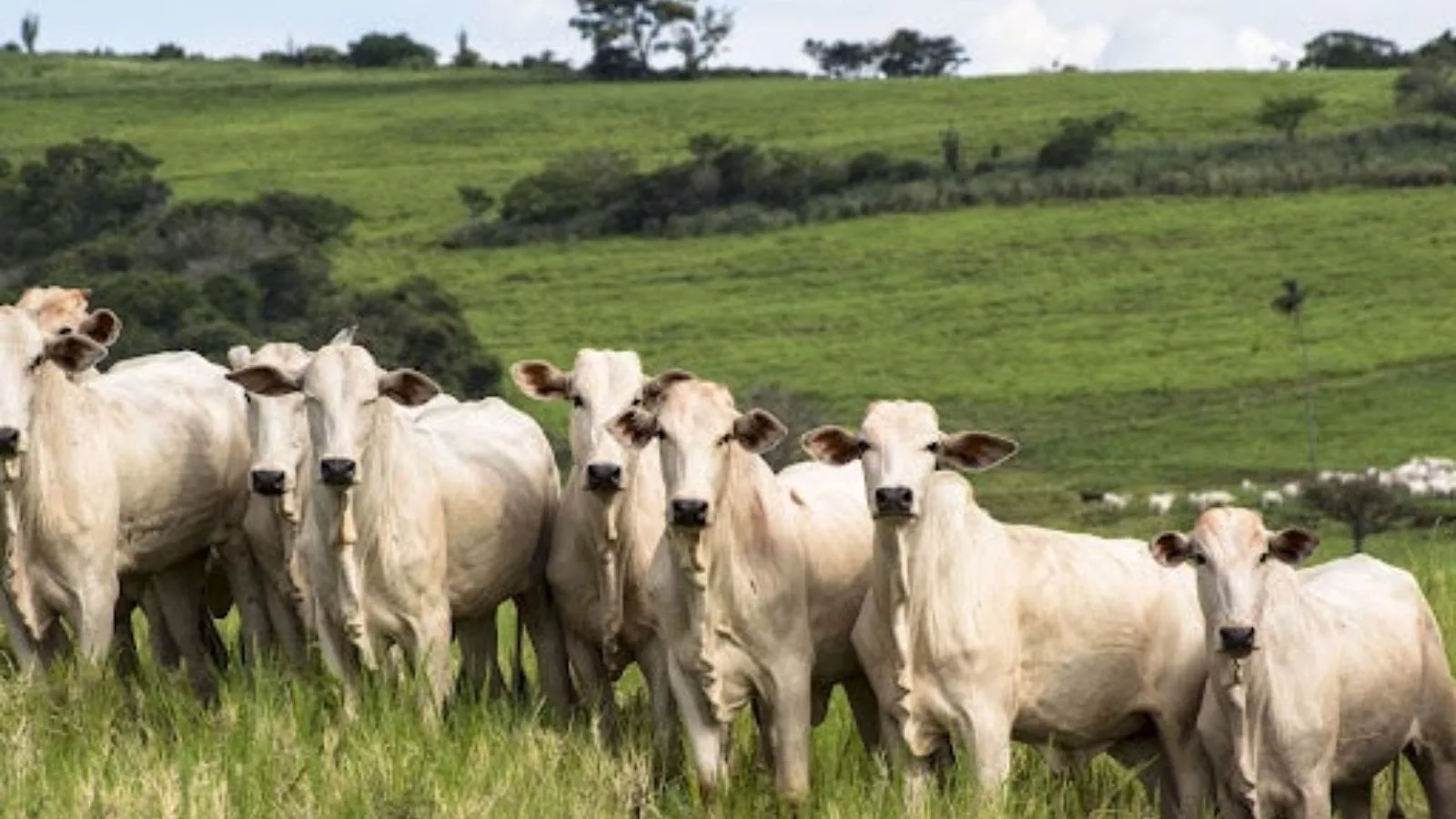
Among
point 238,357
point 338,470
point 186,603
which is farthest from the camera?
point 186,603

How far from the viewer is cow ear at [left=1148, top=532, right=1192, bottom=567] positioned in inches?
518

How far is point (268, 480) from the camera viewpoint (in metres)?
14.1

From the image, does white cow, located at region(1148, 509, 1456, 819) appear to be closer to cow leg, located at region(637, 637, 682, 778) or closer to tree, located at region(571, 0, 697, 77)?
cow leg, located at region(637, 637, 682, 778)

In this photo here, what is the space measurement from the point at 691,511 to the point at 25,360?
3.41 meters

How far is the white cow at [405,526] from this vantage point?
14.0 metres

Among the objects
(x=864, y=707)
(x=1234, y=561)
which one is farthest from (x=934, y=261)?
(x=1234, y=561)

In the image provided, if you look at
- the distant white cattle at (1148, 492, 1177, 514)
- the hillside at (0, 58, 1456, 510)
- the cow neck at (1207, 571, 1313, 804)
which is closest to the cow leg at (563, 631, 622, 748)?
the cow neck at (1207, 571, 1313, 804)

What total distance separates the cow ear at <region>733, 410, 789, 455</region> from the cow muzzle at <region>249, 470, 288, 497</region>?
220 cm

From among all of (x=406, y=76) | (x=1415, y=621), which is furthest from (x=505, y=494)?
(x=406, y=76)

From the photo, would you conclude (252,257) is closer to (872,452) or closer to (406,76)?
(406,76)

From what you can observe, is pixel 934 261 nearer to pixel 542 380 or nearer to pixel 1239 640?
pixel 542 380

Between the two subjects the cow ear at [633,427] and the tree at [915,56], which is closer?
the cow ear at [633,427]

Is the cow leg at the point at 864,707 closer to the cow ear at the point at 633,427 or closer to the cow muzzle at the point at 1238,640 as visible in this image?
the cow ear at the point at 633,427

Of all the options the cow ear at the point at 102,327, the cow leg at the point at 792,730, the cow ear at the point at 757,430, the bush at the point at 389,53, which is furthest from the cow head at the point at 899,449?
the bush at the point at 389,53
